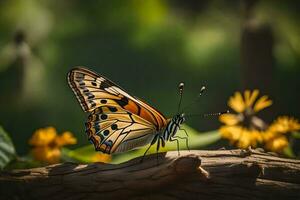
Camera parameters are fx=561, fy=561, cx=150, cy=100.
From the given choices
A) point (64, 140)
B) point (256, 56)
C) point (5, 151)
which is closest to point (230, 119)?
point (64, 140)

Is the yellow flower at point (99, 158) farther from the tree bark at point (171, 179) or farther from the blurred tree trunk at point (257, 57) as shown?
the blurred tree trunk at point (257, 57)

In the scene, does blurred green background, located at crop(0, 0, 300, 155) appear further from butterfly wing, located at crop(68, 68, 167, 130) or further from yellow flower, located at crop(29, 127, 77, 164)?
butterfly wing, located at crop(68, 68, 167, 130)

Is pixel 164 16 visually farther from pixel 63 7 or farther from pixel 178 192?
pixel 178 192

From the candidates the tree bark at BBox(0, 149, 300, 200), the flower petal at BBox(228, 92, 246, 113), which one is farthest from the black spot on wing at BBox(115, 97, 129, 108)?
the flower petal at BBox(228, 92, 246, 113)

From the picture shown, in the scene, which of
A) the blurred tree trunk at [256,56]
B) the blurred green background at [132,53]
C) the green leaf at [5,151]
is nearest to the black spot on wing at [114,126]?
the green leaf at [5,151]

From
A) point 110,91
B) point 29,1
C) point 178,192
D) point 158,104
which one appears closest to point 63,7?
point 29,1

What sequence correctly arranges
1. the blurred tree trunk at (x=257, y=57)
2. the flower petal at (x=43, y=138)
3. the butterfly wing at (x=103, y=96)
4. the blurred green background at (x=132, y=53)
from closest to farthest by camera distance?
the butterfly wing at (x=103, y=96)
the flower petal at (x=43, y=138)
the blurred tree trunk at (x=257, y=57)
the blurred green background at (x=132, y=53)
